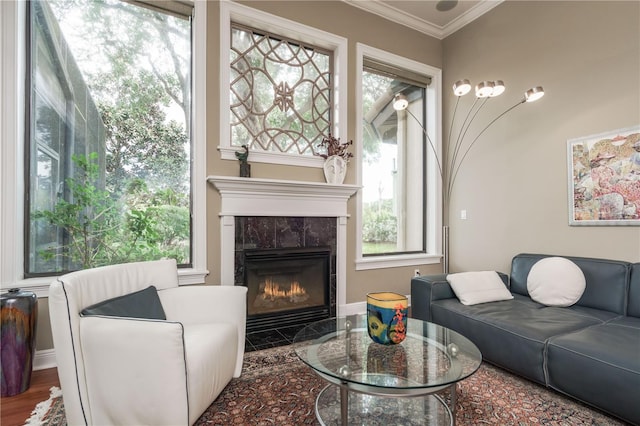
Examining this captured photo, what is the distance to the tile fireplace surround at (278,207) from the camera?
2.80m

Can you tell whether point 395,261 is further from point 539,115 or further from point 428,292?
point 539,115

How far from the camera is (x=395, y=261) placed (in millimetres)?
3688

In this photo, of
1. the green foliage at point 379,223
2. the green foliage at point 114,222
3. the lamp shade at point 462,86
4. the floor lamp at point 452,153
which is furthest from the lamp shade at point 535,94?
the green foliage at point 114,222

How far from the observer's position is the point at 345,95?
11.1 ft

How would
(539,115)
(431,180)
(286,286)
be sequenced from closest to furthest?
1. (539,115)
2. (286,286)
3. (431,180)

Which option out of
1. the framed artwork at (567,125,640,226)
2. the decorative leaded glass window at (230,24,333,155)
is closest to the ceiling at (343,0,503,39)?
the decorative leaded glass window at (230,24,333,155)

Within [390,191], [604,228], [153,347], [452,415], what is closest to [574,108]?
[604,228]

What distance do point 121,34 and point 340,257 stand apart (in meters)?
2.76

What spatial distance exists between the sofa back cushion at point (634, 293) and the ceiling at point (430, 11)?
288cm

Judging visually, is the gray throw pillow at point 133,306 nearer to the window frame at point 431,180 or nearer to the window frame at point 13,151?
the window frame at point 13,151

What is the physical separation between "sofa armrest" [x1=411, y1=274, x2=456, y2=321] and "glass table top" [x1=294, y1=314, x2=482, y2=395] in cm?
72

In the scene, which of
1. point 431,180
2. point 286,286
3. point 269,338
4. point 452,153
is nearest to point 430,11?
point 452,153

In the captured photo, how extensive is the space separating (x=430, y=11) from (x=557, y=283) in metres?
3.12

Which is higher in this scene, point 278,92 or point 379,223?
point 278,92
